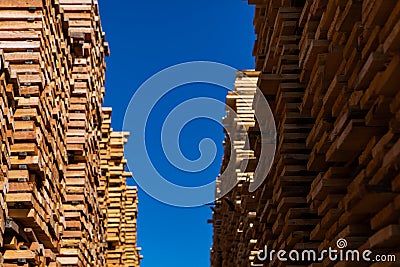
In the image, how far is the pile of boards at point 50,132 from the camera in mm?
7016

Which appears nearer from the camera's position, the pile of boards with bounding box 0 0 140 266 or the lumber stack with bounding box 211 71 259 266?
the pile of boards with bounding box 0 0 140 266

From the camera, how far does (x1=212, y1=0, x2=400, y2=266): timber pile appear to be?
393 cm

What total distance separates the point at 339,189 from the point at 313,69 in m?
1.26

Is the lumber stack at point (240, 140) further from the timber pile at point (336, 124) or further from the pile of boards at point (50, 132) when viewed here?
the timber pile at point (336, 124)

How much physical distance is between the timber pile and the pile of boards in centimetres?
273

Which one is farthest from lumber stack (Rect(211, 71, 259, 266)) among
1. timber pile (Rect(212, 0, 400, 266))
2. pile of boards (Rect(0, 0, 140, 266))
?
timber pile (Rect(212, 0, 400, 266))

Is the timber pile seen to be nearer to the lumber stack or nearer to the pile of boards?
the pile of boards

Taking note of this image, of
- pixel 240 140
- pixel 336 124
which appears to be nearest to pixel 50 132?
pixel 336 124

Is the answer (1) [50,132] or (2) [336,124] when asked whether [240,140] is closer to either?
(1) [50,132]

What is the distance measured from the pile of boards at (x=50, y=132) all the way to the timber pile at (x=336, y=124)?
8.97 ft

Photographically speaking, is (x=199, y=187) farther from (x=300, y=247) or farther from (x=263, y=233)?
(x=300, y=247)

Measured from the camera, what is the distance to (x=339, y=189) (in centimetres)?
515

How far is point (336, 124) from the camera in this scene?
4945 millimetres

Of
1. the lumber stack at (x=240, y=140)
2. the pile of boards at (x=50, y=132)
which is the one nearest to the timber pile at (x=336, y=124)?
the pile of boards at (x=50, y=132)
